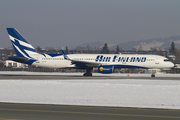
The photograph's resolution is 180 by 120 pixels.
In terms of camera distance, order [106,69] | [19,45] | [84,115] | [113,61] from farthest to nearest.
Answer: [19,45]
[113,61]
[106,69]
[84,115]

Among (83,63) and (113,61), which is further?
(113,61)

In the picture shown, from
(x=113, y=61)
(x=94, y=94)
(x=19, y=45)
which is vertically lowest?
(x=94, y=94)

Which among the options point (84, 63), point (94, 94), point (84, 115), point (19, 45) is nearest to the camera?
point (84, 115)

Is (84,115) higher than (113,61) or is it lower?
lower

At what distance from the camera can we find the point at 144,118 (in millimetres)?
12789

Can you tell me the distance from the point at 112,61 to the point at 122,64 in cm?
170

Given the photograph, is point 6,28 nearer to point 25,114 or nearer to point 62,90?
point 62,90

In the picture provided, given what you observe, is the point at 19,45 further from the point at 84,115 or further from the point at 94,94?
the point at 84,115

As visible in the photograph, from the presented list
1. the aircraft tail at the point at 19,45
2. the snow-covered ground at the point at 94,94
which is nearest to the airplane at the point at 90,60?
the aircraft tail at the point at 19,45

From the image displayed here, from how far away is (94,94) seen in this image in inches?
743

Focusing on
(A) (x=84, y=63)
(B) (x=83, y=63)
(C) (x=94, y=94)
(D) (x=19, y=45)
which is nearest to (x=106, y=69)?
(A) (x=84, y=63)

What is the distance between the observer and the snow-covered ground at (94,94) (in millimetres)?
17469

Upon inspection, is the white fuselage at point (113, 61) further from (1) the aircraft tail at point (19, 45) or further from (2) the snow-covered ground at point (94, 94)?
(2) the snow-covered ground at point (94, 94)

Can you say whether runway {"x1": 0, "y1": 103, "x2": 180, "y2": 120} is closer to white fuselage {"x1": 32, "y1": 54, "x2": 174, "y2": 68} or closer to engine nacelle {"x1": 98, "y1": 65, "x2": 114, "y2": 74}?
engine nacelle {"x1": 98, "y1": 65, "x2": 114, "y2": 74}
